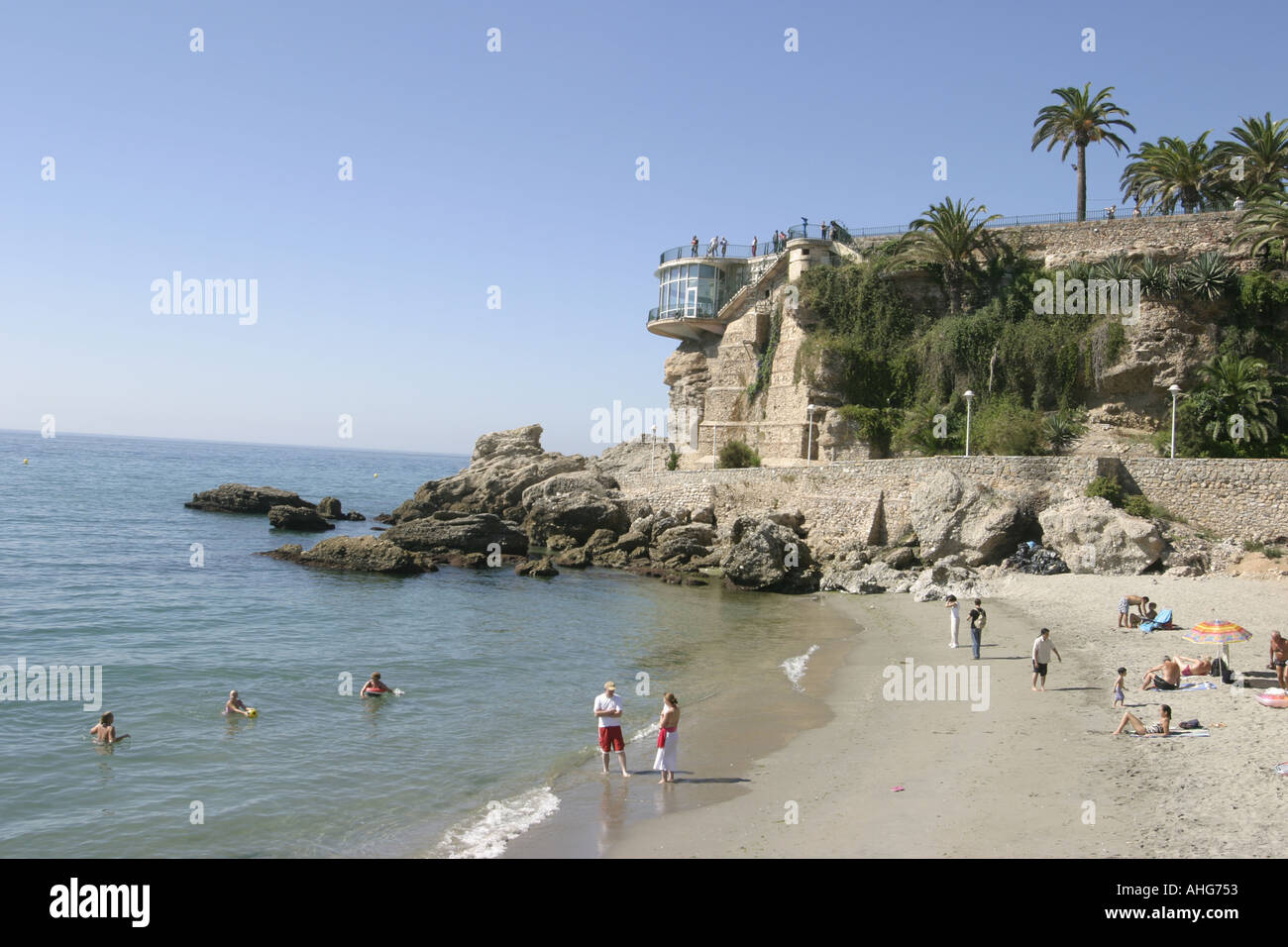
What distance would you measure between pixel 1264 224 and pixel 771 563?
20770mm

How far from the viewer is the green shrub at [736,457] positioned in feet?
128

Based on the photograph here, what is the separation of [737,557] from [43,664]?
1957 centimetres

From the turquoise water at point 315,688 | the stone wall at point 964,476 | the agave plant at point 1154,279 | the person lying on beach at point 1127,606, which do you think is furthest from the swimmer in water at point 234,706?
the agave plant at point 1154,279

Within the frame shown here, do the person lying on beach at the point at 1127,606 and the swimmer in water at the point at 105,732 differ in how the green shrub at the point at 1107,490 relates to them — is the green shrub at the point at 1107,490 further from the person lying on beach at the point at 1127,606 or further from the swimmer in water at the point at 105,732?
the swimmer in water at the point at 105,732

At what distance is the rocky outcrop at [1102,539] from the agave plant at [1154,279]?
36.4 ft

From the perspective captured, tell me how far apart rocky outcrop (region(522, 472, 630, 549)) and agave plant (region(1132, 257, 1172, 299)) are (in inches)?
870

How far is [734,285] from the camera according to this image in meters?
46.5

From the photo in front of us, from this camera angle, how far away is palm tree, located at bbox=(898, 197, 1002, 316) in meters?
36.3

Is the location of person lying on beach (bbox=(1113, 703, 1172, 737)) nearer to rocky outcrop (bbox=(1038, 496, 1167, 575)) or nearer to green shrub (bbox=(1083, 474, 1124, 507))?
rocky outcrop (bbox=(1038, 496, 1167, 575))

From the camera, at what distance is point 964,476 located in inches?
1101

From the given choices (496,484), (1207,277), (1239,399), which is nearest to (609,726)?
(1239,399)

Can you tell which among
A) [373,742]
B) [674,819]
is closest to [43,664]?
[373,742]

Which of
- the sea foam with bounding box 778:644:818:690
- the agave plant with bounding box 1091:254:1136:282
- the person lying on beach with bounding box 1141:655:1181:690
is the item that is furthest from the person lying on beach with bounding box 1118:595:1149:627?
the agave plant with bounding box 1091:254:1136:282
